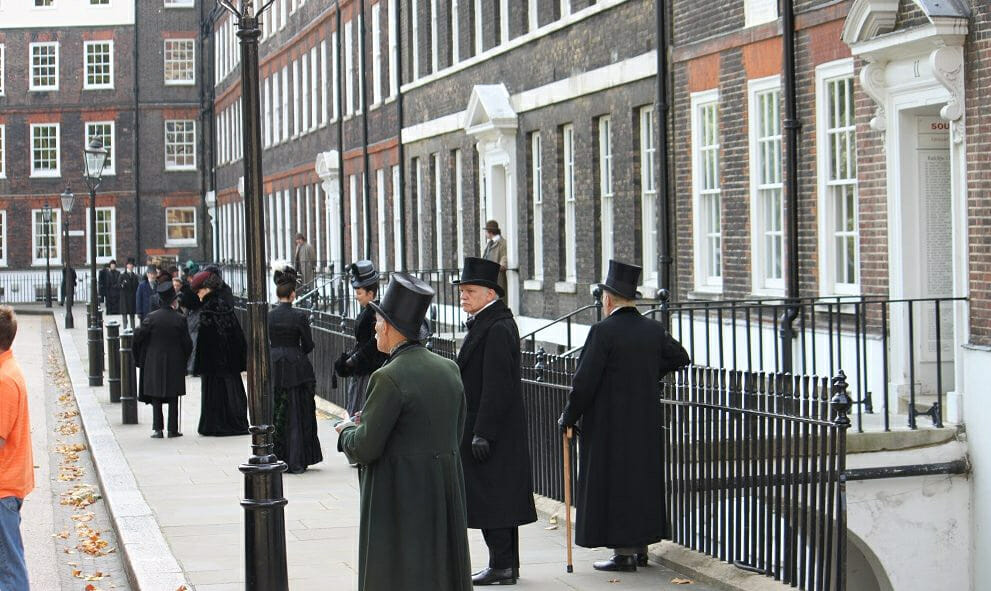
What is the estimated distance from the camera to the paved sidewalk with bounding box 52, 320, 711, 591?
9.83 metres

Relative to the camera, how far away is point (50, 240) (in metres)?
64.4

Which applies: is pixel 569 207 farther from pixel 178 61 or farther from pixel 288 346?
pixel 178 61

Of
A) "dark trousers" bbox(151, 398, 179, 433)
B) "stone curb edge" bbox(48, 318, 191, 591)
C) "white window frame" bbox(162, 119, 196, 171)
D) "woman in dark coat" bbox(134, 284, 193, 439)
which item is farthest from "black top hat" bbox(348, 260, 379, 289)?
"white window frame" bbox(162, 119, 196, 171)

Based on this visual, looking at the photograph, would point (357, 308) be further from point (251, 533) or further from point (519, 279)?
point (251, 533)

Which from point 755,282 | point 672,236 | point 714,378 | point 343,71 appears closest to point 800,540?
point 714,378

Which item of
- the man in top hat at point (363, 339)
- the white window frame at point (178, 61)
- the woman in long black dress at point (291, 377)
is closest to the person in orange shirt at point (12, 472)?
the man in top hat at point (363, 339)

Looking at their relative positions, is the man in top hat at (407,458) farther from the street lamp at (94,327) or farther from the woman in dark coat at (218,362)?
the street lamp at (94,327)

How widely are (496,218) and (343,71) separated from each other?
50.1ft

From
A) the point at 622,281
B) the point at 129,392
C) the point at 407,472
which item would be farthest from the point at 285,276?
the point at 407,472

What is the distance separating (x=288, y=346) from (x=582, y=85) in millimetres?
9322

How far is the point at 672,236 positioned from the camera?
1991 centimetres

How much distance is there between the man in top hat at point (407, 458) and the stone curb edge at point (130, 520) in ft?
10.5

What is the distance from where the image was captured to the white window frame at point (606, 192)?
2228cm

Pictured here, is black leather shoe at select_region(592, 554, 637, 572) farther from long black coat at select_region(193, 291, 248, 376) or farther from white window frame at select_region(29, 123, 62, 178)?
white window frame at select_region(29, 123, 62, 178)
